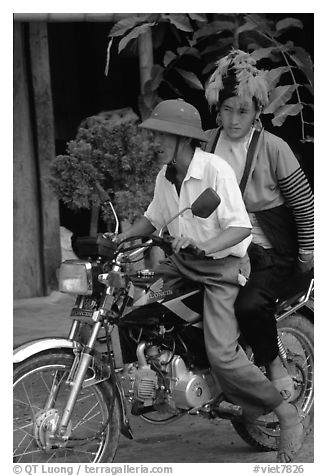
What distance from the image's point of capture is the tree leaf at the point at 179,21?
6.21m

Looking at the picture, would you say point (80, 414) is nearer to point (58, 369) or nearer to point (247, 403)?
point (58, 369)

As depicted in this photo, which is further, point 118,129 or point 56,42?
point 56,42

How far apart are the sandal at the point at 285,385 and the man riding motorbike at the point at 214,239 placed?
230 millimetres

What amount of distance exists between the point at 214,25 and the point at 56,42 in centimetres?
172

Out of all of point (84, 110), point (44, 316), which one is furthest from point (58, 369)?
point (84, 110)

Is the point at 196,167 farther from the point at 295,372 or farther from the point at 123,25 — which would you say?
the point at 123,25

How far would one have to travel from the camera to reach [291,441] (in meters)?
4.12

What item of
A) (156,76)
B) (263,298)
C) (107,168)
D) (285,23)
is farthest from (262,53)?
(263,298)

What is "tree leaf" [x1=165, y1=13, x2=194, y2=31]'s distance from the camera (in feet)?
20.4

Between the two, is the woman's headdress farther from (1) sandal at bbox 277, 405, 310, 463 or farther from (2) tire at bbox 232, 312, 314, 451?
(1) sandal at bbox 277, 405, 310, 463

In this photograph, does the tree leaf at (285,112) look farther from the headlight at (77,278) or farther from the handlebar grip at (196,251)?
the headlight at (77,278)

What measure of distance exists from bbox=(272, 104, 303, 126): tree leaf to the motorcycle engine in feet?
7.98

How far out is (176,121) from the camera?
3842 millimetres

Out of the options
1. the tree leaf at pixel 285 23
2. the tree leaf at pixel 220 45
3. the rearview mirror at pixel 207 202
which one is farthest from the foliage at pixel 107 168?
the rearview mirror at pixel 207 202
